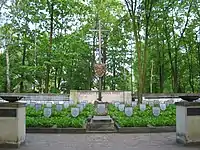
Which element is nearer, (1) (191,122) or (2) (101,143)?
(1) (191,122)

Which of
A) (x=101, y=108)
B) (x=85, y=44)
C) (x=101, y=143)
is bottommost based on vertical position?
(x=101, y=143)

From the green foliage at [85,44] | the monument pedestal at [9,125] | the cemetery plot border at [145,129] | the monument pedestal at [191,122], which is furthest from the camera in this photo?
the green foliage at [85,44]

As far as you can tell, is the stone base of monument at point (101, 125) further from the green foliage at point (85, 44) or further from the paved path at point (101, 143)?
the green foliage at point (85, 44)

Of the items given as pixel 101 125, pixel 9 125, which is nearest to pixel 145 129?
pixel 101 125

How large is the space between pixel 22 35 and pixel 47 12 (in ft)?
14.2

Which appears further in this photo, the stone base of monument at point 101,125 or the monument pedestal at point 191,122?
the stone base of monument at point 101,125

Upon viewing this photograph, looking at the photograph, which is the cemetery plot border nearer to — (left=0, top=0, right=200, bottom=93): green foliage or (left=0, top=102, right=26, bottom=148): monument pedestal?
(left=0, top=102, right=26, bottom=148): monument pedestal

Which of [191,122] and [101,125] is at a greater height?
[191,122]

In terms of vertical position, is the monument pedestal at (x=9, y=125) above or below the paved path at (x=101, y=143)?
above

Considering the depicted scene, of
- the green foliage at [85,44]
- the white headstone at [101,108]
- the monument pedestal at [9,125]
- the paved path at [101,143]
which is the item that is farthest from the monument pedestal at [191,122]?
the green foliage at [85,44]

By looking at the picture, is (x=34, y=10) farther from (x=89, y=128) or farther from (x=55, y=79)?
(x=89, y=128)

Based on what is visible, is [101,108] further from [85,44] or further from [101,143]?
[85,44]

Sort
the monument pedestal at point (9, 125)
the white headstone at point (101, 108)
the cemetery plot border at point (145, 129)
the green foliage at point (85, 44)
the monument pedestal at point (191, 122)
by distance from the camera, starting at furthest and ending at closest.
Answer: the green foliage at point (85, 44) < the white headstone at point (101, 108) < the cemetery plot border at point (145, 129) < the monument pedestal at point (191, 122) < the monument pedestal at point (9, 125)

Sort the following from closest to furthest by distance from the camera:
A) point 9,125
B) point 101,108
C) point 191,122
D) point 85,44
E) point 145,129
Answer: point 9,125 → point 191,122 → point 145,129 → point 101,108 → point 85,44
